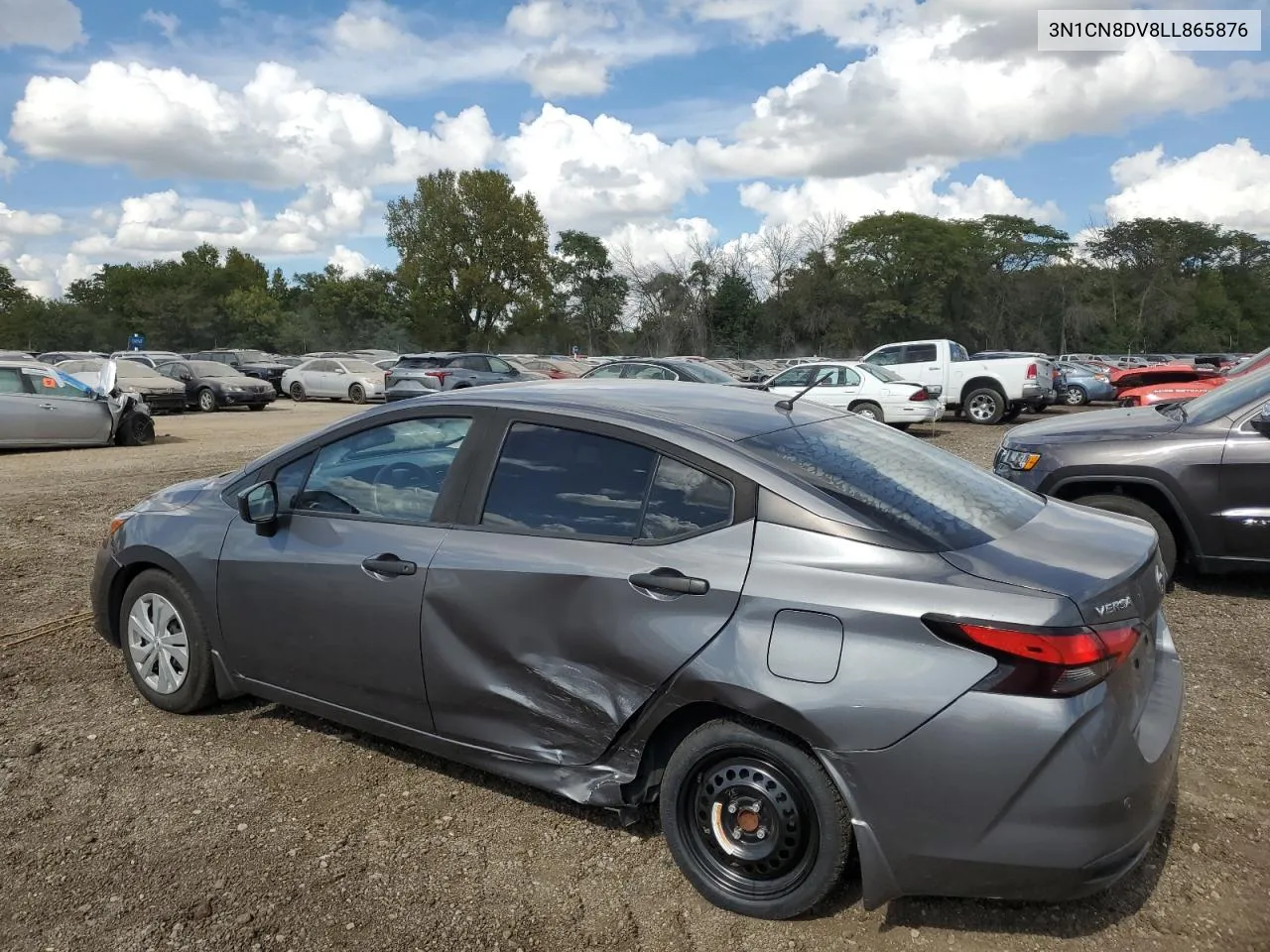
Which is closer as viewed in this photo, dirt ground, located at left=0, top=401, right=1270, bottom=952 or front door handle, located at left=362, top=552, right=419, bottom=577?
dirt ground, located at left=0, top=401, right=1270, bottom=952

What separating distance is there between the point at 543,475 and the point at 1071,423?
191 inches

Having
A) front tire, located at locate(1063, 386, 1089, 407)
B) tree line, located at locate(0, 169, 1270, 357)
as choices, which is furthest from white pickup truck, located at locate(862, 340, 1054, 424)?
tree line, located at locate(0, 169, 1270, 357)

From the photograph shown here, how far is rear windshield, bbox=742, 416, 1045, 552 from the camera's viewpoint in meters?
2.85

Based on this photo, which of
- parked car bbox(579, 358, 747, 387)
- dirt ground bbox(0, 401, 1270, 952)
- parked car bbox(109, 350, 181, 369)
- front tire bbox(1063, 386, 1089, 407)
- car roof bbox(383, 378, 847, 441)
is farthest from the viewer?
front tire bbox(1063, 386, 1089, 407)

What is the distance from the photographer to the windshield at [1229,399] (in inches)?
238

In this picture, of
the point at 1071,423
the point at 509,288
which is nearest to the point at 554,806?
the point at 1071,423

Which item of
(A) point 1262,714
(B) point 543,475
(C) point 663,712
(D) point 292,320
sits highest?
(D) point 292,320

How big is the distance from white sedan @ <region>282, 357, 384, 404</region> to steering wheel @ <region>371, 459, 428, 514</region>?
2800 centimetres

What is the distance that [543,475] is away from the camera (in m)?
3.34

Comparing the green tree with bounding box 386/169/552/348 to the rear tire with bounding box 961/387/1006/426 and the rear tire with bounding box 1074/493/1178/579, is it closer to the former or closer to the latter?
the rear tire with bounding box 961/387/1006/426

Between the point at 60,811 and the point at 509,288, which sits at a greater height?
the point at 509,288

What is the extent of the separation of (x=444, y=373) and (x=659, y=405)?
2358 cm

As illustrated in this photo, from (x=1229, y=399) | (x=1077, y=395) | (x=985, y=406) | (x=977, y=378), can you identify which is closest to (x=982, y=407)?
(x=985, y=406)

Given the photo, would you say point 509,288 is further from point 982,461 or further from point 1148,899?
point 1148,899
